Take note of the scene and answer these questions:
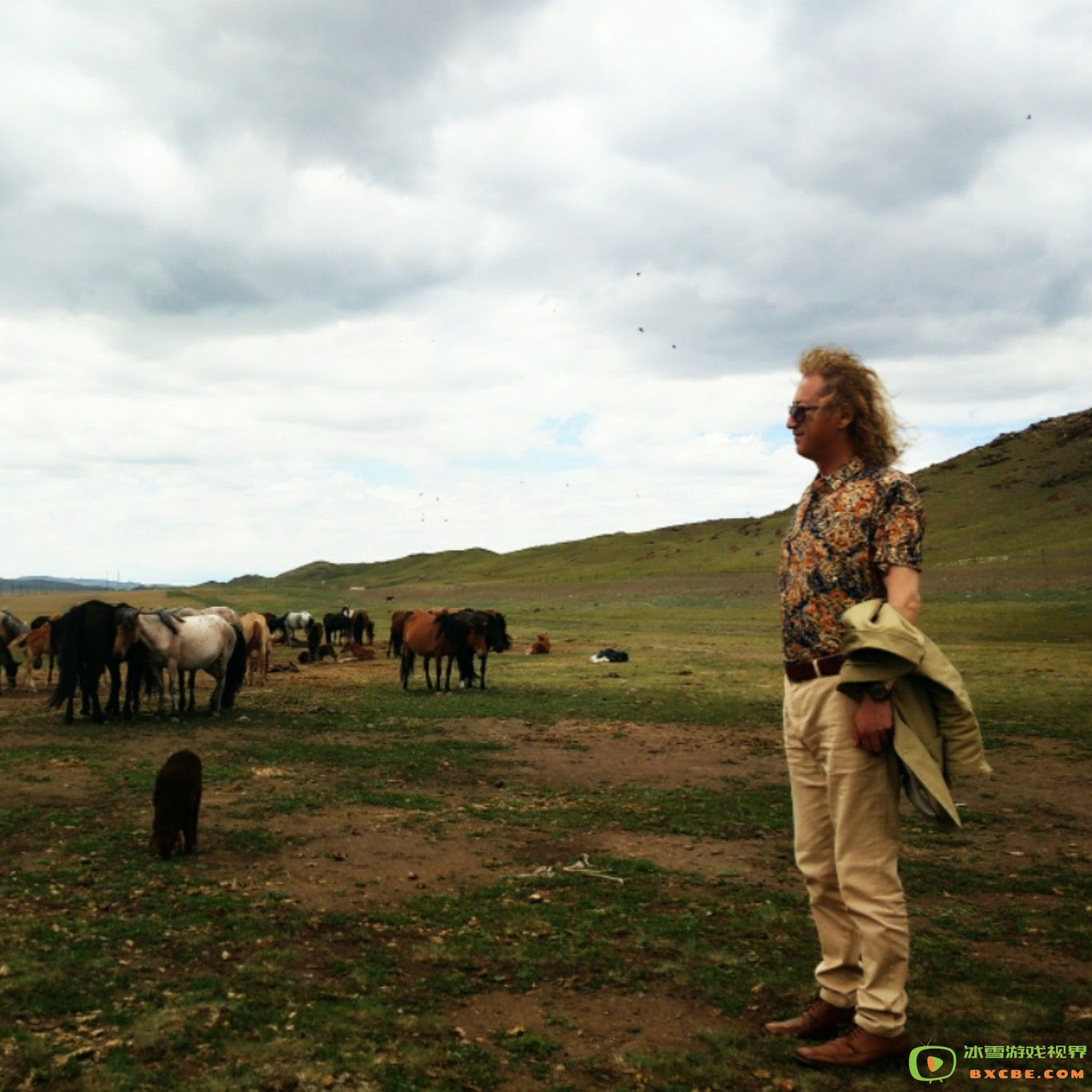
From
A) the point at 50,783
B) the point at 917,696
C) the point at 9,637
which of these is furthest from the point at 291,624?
the point at 917,696

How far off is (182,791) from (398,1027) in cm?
361

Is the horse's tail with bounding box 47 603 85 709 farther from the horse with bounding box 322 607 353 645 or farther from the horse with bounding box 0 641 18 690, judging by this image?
the horse with bounding box 322 607 353 645

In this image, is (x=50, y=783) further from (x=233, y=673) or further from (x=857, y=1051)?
(x=857, y=1051)

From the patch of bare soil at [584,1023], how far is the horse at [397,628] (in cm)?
1746

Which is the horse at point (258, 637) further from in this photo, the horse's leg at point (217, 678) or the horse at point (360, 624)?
the horse at point (360, 624)

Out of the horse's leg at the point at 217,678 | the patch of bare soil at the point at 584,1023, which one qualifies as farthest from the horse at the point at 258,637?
the patch of bare soil at the point at 584,1023

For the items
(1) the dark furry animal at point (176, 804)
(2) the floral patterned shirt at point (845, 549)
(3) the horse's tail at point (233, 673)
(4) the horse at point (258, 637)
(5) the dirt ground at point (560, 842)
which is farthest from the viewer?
(4) the horse at point (258, 637)

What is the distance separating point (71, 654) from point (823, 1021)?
13.3 m

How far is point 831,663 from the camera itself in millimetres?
4129

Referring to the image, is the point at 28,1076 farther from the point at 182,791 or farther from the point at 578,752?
the point at 578,752

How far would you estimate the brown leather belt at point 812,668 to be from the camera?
4117 mm

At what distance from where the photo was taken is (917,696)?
13.0 feet

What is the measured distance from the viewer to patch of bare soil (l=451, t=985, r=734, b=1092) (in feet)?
14.1

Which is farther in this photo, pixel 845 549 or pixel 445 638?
pixel 445 638
